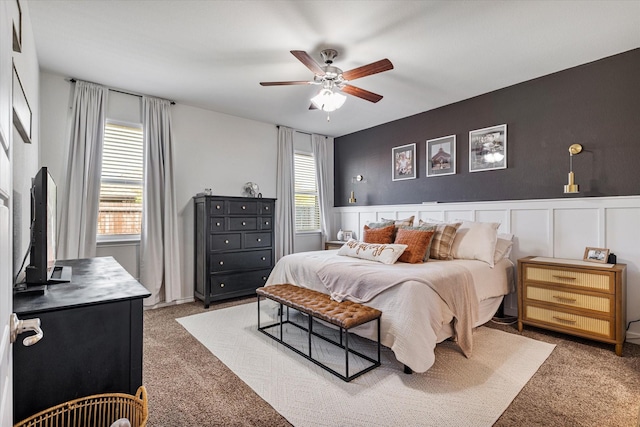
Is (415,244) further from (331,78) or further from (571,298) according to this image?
(331,78)

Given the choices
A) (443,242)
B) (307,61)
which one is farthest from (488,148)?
(307,61)

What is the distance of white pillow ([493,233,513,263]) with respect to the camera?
3.35 m

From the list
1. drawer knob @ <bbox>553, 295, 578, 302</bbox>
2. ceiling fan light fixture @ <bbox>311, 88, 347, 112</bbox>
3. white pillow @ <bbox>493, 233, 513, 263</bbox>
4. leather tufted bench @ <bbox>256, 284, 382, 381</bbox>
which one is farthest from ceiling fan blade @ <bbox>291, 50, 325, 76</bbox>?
drawer knob @ <bbox>553, 295, 578, 302</bbox>

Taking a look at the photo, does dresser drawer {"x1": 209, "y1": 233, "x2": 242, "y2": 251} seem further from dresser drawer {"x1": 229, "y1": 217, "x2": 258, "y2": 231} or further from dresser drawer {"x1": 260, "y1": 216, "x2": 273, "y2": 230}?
dresser drawer {"x1": 260, "y1": 216, "x2": 273, "y2": 230}

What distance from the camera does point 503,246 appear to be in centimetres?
343

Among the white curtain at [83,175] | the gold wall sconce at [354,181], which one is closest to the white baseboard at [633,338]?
Result: the gold wall sconce at [354,181]

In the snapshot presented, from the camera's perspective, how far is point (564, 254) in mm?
3236

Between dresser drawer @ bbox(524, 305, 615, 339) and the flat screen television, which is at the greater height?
the flat screen television

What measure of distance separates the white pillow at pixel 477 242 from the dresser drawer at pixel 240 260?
247cm

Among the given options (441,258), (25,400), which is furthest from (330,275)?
(25,400)

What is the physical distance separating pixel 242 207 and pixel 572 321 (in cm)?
374

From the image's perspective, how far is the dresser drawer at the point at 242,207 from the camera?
4172mm

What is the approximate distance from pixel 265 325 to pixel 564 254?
3137 millimetres

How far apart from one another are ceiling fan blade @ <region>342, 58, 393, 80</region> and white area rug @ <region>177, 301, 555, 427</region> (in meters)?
2.29
